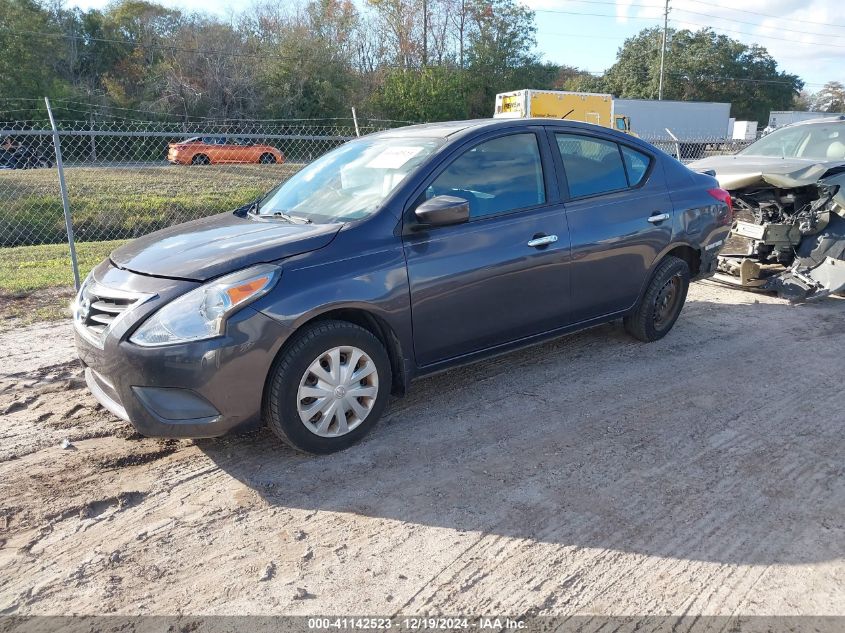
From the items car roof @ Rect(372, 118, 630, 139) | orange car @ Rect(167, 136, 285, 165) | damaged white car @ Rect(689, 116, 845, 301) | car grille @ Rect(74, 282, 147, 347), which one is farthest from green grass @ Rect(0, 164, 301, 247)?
car grille @ Rect(74, 282, 147, 347)

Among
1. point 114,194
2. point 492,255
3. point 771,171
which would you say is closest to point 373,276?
point 492,255

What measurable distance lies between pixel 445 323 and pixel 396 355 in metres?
0.37

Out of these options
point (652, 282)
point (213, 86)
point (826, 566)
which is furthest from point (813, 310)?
point (213, 86)

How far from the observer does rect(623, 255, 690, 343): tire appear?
5.22 metres

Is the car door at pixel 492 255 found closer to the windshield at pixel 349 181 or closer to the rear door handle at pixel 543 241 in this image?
the rear door handle at pixel 543 241

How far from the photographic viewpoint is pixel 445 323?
3.91m

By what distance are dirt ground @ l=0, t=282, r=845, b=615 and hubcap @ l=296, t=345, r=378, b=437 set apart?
21 centimetres

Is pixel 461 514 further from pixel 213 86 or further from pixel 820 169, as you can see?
pixel 213 86

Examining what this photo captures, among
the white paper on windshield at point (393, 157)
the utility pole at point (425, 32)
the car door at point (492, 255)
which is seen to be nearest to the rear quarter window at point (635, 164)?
the car door at point (492, 255)

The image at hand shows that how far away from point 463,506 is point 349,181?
7.32 ft

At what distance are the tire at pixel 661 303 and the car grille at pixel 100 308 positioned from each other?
12.3 feet

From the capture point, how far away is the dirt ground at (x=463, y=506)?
2.58 meters

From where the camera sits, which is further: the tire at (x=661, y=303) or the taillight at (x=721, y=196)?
the taillight at (x=721, y=196)

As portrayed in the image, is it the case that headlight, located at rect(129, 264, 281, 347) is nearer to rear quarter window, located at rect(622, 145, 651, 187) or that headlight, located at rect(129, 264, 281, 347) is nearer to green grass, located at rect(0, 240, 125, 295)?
rear quarter window, located at rect(622, 145, 651, 187)
